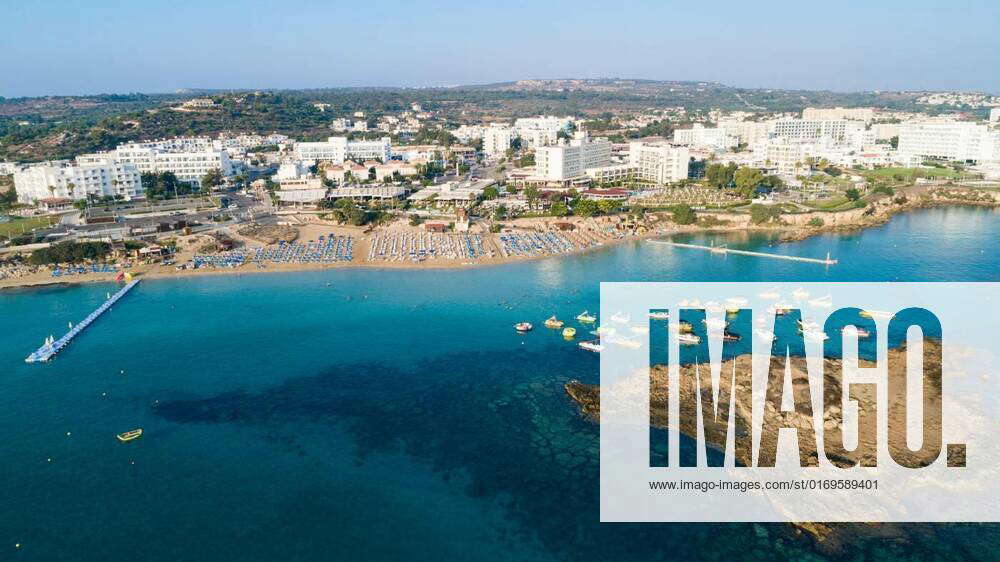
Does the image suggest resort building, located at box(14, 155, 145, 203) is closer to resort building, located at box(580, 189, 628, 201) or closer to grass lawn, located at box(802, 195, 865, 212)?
resort building, located at box(580, 189, 628, 201)

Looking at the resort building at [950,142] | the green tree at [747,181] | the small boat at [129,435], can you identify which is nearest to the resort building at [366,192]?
the green tree at [747,181]

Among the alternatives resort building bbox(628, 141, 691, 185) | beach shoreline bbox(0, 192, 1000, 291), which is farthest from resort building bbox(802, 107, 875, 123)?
resort building bbox(628, 141, 691, 185)

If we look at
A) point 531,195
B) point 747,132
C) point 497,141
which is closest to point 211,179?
point 531,195

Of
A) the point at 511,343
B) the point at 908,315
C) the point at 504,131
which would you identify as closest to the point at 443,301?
the point at 511,343

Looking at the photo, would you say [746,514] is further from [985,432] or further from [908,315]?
[908,315]

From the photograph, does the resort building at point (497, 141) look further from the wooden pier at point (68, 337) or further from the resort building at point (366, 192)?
the wooden pier at point (68, 337)

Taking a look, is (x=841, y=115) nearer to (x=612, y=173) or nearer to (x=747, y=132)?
(x=747, y=132)
